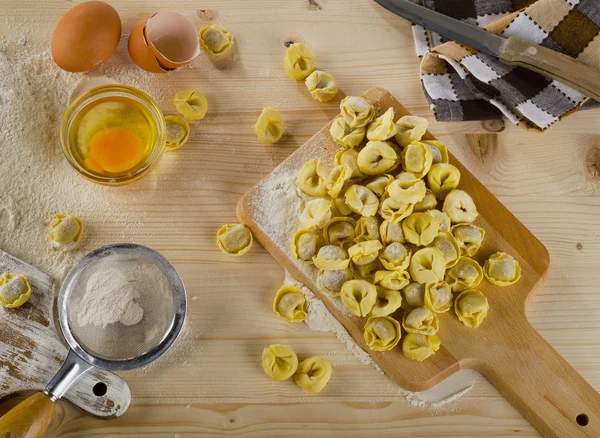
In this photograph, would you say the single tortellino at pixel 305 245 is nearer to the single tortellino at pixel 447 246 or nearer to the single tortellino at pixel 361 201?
the single tortellino at pixel 361 201

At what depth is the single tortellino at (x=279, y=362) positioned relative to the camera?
3.66 ft

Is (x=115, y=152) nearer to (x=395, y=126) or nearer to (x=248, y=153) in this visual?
(x=248, y=153)

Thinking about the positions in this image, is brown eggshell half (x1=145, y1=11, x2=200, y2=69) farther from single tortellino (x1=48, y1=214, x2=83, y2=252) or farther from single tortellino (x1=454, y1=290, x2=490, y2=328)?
single tortellino (x1=454, y1=290, x2=490, y2=328)

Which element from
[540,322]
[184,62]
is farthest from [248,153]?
[540,322]

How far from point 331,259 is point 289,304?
0.11 meters

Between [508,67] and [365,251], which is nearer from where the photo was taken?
[365,251]

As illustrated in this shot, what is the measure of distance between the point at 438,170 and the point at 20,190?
715 mm

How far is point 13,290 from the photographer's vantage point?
1.07 metres

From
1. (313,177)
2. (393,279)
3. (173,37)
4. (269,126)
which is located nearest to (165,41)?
(173,37)

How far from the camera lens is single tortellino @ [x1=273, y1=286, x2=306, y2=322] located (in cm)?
112

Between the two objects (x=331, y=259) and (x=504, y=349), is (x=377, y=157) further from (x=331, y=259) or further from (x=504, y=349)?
(x=504, y=349)

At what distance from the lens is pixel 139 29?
1.16 metres

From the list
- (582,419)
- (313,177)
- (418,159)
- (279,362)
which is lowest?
(279,362)

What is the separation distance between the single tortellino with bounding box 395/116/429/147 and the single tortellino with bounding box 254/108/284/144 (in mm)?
211
